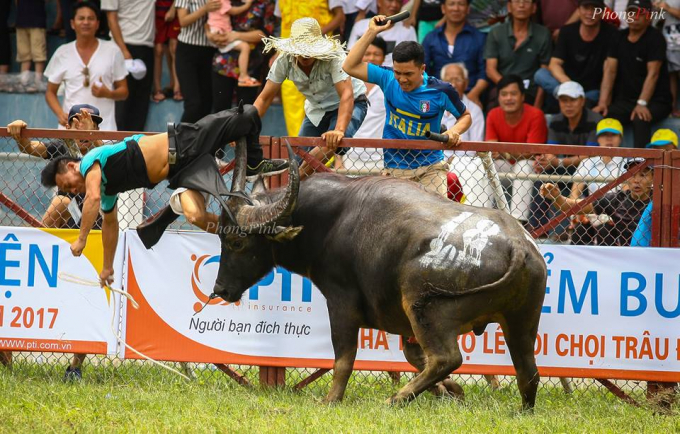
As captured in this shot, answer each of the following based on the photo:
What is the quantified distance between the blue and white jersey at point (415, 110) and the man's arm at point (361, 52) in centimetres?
10

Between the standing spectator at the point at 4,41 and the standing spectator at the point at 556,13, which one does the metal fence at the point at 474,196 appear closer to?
the standing spectator at the point at 556,13

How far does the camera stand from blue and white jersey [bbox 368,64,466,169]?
9305mm

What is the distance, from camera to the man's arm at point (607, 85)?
12.6 meters

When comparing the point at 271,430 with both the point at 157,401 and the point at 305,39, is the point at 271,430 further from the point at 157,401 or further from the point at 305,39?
the point at 305,39

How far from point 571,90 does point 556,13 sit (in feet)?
6.21

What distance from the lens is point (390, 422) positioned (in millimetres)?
6953

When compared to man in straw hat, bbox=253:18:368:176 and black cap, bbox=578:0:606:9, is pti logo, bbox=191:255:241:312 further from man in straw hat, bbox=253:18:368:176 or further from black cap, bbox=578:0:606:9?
black cap, bbox=578:0:606:9

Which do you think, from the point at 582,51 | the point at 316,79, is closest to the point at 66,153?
the point at 316,79

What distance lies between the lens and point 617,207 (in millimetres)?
9414

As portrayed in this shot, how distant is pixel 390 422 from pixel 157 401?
73.4 inches

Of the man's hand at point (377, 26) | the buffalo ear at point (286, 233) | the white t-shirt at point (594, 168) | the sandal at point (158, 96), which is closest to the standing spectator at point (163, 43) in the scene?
the sandal at point (158, 96)

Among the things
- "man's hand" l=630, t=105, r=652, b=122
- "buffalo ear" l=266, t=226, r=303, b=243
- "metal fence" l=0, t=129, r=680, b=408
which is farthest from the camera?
"man's hand" l=630, t=105, r=652, b=122

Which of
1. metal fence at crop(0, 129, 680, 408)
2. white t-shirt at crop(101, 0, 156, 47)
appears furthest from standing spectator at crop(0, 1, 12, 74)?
metal fence at crop(0, 129, 680, 408)

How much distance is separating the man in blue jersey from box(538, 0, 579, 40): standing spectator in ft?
15.7
